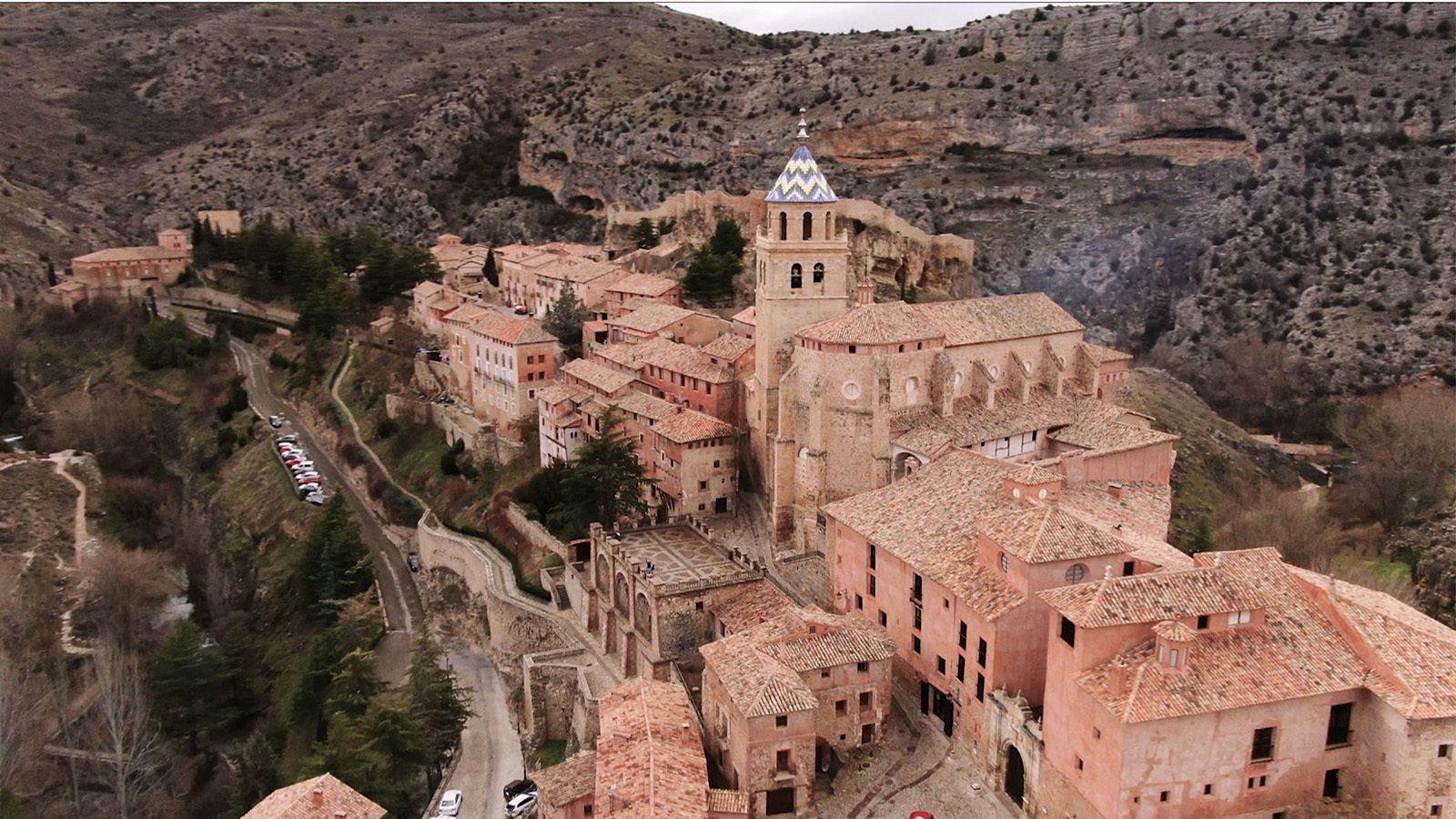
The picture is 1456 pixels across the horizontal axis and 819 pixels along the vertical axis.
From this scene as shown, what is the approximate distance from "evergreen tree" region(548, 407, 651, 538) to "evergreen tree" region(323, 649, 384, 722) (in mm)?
7470

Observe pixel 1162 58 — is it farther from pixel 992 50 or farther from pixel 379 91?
pixel 379 91

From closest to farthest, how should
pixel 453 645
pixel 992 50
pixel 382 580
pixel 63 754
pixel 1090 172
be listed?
pixel 63 754, pixel 453 645, pixel 382 580, pixel 1090 172, pixel 992 50

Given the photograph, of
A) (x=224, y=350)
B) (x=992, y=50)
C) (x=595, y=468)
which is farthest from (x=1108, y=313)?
(x=224, y=350)

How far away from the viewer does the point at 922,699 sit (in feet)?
82.6

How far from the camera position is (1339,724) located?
19562mm

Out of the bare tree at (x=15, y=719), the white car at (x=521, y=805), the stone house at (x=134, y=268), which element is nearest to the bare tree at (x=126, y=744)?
the bare tree at (x=15, y=719)

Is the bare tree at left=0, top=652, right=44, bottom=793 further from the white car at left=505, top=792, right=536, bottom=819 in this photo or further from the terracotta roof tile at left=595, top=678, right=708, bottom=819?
the terracotta roof tile at left=595, top=678, right=708, bottom=819

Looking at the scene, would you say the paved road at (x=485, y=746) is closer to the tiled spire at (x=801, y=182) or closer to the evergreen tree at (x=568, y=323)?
the evergreen tree at (x=568, y=323)

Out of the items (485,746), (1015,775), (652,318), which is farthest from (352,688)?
(652,318)

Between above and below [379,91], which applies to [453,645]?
below

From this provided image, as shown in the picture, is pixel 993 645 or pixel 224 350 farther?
pixel 224 350

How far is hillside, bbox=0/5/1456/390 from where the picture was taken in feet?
202

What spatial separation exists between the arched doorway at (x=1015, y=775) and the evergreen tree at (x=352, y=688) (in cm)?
1651

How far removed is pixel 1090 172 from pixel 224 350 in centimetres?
5204
